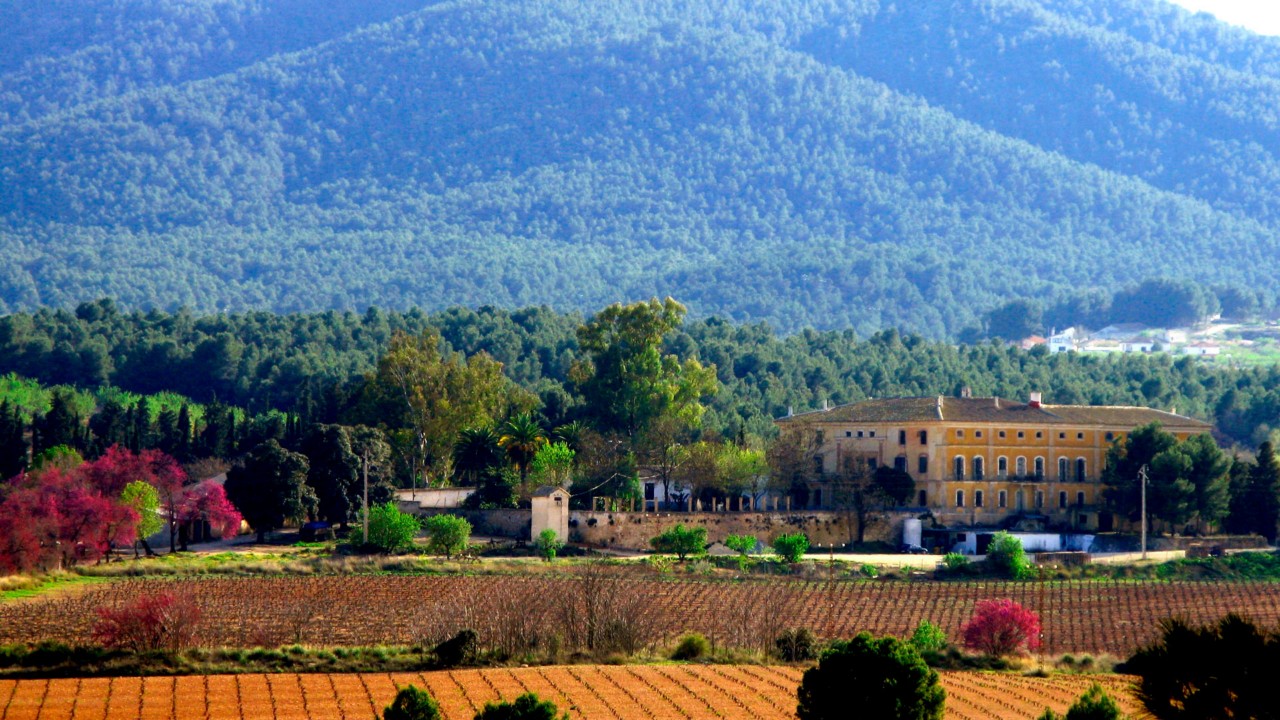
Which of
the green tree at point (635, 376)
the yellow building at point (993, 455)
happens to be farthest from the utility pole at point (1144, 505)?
the green tree at point (635, 376)

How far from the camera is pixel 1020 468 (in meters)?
88.3

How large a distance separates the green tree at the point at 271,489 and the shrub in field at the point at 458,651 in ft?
103

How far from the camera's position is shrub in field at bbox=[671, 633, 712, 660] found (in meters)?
48.8

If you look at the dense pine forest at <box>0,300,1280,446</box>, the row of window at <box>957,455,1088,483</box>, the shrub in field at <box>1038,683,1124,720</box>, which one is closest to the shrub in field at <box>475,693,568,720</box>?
the shrub in field at <box>1038,683,1124,720</box>

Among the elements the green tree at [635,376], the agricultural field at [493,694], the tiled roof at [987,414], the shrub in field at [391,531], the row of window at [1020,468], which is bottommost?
the agricultural field at [493,694]

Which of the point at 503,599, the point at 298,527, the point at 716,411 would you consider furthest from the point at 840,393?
the point at 503,599

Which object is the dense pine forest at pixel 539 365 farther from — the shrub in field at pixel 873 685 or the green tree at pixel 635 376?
the shrub in field at pixel 873 685

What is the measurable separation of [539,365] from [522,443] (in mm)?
37219

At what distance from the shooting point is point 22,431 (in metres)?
85.2

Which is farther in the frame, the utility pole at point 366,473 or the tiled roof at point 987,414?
the tiled roof at point 987,414

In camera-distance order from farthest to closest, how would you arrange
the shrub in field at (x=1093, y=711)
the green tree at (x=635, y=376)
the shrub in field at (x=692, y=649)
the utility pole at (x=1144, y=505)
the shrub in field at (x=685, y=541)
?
the green tree at (x=635, y=376) < the utility pole at (x=1144, y=505) < the shrub in field at (x=685, y=541) < the shrub in field at (x=692, y=649) < the shrub in field at (x=1093, y=711)

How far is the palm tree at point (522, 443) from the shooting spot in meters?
84.8

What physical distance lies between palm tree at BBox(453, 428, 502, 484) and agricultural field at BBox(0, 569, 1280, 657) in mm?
18929

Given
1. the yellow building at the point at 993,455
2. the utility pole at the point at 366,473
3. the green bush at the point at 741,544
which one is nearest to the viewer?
the utility pole at the point at 366,473
